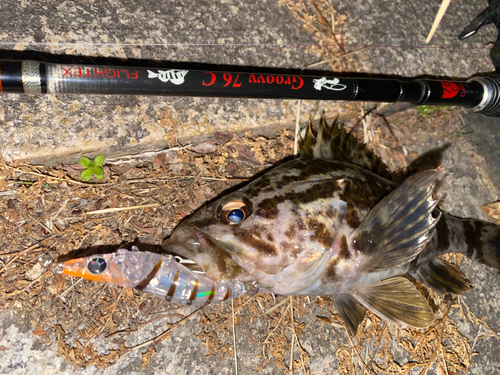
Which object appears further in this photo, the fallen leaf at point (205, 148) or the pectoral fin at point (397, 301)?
the fallen leaf at point (205, 148)

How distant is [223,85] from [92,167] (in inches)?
41.4

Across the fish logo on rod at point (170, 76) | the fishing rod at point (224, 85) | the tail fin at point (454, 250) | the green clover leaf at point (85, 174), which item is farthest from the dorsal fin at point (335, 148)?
the green clover leaf at point (85, 174)

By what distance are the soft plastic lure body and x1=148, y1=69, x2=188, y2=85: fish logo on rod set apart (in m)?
0.95

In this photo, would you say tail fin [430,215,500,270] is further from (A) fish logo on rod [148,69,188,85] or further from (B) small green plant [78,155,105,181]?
(B) small green plant [78,155,105,181]

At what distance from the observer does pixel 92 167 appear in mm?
2703

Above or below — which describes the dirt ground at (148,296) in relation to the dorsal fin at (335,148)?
below

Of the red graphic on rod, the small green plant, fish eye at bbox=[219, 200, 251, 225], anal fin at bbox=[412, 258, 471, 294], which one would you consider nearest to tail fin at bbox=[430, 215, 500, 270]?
anal fin at bbox=[412, 258, 471, 294]

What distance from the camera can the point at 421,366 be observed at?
122 inches

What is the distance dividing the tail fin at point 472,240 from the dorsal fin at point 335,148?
62cm

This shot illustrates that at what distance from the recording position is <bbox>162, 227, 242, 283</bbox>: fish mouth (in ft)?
6.93

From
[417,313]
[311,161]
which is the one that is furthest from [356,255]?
[311,161]

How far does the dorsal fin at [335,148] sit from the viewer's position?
2.84 meters

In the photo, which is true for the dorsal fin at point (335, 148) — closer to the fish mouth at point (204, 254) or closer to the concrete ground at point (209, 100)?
the concrete ground at point (209, 100)

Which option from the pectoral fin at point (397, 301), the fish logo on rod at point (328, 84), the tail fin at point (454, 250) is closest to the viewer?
the pectoral fin at point (397, 301)
